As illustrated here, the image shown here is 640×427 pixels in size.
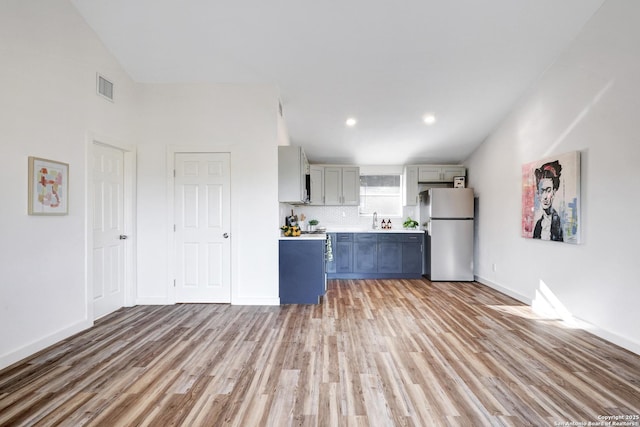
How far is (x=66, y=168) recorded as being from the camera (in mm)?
3102

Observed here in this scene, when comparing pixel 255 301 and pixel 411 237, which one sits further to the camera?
pixel 411 237

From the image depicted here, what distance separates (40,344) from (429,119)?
5.31 metres

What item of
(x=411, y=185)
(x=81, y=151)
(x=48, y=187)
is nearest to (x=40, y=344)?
(x=48, y=187)

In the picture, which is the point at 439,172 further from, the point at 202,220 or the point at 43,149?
the point at 43,149

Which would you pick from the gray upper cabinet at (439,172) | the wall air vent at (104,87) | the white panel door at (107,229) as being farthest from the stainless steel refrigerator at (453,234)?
the wall air vent at (104,87)

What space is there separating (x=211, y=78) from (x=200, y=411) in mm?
3626

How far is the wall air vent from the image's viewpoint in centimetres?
351

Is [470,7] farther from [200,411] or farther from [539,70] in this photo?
[200,411]

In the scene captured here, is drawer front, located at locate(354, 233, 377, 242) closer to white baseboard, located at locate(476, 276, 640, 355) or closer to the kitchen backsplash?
the kitchen backsplash

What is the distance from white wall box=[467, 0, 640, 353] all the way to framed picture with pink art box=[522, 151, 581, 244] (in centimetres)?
8

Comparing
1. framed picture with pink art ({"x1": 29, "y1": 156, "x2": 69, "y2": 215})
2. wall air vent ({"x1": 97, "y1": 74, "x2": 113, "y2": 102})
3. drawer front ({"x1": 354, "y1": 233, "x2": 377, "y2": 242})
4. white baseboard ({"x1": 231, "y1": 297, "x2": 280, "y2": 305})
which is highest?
wall air vent ({"x1": 97, "y1": 74, "x2": 113, "y2": 102})

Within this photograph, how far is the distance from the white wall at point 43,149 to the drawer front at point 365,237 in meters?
4.04

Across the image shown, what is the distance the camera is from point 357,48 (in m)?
3.55

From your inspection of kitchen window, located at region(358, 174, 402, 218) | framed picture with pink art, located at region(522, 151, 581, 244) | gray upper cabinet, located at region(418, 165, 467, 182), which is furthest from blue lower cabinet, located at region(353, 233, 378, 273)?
framed picture with pink art, located at region(522, 151, 581, 244)
